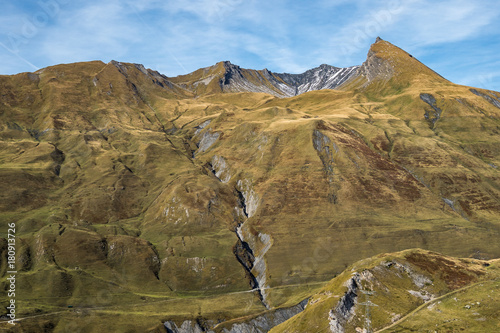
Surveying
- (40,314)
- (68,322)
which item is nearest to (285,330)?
(68,322)

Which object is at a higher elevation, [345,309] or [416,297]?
[416,297]

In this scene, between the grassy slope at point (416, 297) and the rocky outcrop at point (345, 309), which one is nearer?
the grassy slope at point (416, 297)

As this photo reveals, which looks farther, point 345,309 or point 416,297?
point 416,297

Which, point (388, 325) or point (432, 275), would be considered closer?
point (388, 325)

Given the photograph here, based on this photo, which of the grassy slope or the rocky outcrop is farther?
the rocky outcrop

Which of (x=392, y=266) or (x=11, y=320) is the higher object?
(x=392, y=266)

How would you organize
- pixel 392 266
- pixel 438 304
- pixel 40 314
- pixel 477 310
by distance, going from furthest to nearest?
pixel 40 314 < pixel 392 266 < pixel 438 304 < pixel 477 310

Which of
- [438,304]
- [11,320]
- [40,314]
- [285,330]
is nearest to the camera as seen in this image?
[438,304]

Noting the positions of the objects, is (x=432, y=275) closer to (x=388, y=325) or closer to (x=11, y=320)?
(x=388, y=325)

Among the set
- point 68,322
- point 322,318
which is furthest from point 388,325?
point 68,322
